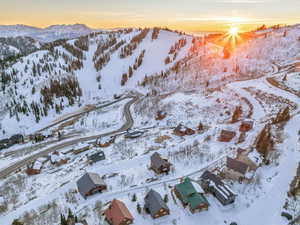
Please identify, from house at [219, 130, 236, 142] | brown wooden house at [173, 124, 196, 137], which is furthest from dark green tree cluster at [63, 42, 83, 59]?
house at [219, 130, 236, 142]

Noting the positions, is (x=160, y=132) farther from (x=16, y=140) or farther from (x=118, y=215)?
(x=16, y=140)

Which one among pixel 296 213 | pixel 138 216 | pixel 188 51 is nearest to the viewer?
pixel 296 213

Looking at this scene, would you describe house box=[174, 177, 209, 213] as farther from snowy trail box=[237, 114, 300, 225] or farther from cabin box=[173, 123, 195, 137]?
cabin box=[173, 123, 195, 137]

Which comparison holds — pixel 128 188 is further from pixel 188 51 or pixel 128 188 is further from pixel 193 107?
pixel 188 51

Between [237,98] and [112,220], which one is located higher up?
[237,98]

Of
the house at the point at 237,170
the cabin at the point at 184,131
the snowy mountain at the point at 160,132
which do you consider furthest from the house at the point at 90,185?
the cabin at the point at 184,131

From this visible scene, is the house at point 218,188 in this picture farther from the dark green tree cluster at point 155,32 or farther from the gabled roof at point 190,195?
the dark green tree cluster at point 155,32

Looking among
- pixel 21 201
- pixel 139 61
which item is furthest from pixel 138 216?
pixel 139 61
